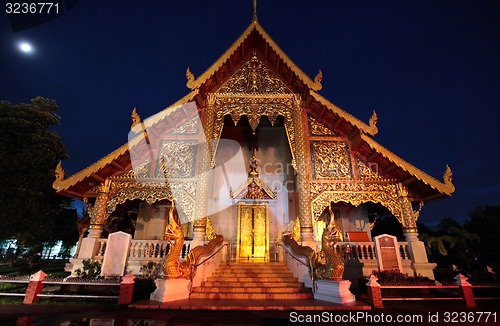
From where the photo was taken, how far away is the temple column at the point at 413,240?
6777 mm

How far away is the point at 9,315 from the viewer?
3838 mm

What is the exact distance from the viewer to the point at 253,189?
983cm

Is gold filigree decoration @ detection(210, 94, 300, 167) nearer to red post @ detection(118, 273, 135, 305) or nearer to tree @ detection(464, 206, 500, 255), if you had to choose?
red post @ detection(118, 273, 135, 305)

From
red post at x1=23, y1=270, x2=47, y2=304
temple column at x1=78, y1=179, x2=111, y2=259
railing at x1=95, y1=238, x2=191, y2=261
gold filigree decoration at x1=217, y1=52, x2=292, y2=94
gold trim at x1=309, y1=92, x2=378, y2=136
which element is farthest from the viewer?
gold filigree decoration at x1=217, y1=52, x2=292, y2=94

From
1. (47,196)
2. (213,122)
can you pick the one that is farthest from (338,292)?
(47,196)

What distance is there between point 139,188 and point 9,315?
423 cm

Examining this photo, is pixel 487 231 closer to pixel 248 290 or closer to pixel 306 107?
pixel 306 107

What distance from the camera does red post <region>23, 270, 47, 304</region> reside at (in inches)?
192

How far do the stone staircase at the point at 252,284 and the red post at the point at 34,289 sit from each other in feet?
11.1

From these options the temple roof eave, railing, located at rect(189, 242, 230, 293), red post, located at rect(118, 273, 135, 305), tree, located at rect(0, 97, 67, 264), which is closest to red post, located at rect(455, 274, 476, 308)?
railing, located at rect(189, 242, 230, 293)

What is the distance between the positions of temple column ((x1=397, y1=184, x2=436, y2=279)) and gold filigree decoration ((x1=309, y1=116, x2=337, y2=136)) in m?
2.99

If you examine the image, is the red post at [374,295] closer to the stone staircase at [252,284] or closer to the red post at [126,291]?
the stone staircase at [252,284]

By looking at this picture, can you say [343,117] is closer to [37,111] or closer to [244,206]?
[244,206]

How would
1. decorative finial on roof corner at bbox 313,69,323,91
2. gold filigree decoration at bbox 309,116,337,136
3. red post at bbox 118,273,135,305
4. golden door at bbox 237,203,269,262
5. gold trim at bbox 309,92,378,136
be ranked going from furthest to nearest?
1. golden door at bbox 237,203,269,262
2. gold filigree decoration at bbox 309,116,337,136
3. decorative finial on roof corner at bbox 313,69,323,91
4. gold trim at bbox 309,92,378,136
5. red post at bbox 118,273,135,305
